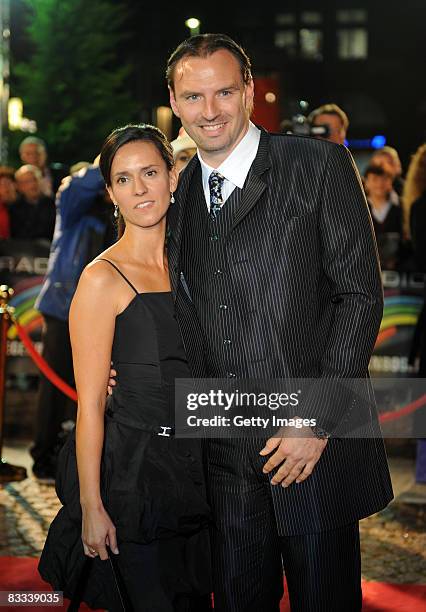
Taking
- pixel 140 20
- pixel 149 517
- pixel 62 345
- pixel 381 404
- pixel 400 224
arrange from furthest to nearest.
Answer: pixel 140 20 < pixel 400 224 < pixel 381 404 < pixel 62 345 < pixel 149 517

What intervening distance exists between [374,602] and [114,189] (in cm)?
219

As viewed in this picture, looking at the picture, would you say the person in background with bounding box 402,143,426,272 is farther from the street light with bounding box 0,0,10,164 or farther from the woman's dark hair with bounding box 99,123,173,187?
the street light with bounding box 0,0,10,164

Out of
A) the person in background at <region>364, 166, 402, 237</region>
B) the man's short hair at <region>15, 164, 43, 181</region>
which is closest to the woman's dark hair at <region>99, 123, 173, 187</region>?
the person in background at <region>364, 166, 402, 237</region>

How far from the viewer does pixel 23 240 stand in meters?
8.25

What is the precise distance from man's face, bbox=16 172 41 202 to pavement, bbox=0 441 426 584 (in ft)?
10.6

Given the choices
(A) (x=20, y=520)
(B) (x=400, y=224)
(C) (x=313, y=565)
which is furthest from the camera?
(B) (x=400, y=224)

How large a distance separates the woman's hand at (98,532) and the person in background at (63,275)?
3088 mm

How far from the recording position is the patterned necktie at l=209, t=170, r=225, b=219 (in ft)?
9.18

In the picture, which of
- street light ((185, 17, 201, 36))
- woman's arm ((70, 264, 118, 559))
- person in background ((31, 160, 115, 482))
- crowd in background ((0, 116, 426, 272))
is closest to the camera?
woman's arm ((70, 264, 118, 559))

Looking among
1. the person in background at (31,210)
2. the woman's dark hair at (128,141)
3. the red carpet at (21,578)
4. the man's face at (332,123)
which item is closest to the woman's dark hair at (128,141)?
the woman's dark hair at (128,141)

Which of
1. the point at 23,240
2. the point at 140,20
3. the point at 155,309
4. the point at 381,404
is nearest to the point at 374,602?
the point at 155,309

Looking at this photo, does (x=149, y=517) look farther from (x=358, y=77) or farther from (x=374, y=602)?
(x=358, y=77)

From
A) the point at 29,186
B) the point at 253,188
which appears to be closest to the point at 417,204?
the point at 29,186

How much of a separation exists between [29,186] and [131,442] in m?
6.48
